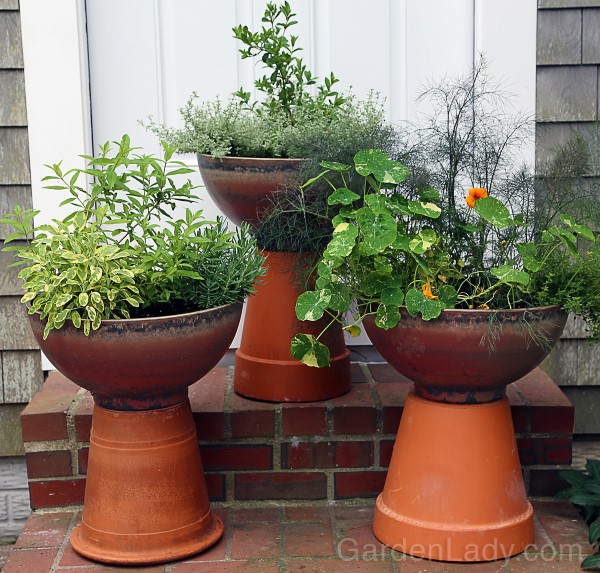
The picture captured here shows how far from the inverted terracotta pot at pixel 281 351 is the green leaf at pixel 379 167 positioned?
0.54 meters

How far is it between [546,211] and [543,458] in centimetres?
72

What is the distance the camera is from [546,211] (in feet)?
7.60

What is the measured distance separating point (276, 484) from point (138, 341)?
28.3 inches

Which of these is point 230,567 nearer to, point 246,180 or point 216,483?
point 216,483

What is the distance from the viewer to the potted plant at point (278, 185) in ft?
8.04

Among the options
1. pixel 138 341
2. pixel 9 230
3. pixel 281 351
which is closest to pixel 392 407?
pixel 281 351

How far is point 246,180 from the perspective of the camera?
251cm

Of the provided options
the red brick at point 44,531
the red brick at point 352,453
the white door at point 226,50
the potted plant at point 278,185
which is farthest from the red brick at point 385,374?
the red brick at point 44,531

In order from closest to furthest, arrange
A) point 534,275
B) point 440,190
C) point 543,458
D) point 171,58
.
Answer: point 534,275 → point 440,190 → point 543,458 → point 171,58

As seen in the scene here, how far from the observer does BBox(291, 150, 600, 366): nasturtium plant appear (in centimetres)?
208

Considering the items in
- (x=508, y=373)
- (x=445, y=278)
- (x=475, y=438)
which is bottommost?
(x=475, y=438)

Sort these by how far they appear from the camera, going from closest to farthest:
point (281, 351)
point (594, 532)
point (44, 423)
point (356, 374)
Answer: point (594, 532), point (44, 423), point (281, 351), point (356, 374)

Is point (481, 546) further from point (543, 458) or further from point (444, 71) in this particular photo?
point (444, 71)

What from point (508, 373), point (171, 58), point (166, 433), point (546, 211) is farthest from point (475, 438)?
point (171, 58)
